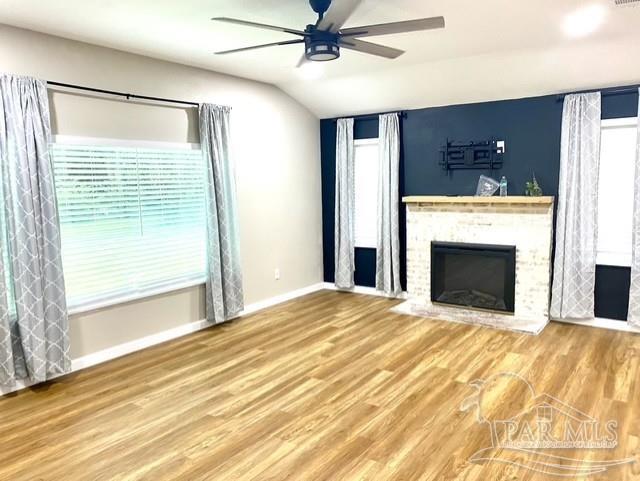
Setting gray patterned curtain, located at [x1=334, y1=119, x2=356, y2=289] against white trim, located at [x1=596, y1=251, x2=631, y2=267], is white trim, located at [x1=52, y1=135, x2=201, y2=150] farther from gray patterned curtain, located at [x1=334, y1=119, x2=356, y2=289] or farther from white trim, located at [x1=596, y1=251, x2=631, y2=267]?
white trim, located at [x1=596, y1=251, x2=631, y2=267]

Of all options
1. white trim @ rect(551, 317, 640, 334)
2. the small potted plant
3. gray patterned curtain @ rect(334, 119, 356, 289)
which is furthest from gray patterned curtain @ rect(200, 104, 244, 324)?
white trim @ rect(551, 317, 640, 334)

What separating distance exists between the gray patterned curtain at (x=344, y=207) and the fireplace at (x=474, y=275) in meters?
1.19

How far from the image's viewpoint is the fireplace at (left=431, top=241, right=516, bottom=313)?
5.04 metres

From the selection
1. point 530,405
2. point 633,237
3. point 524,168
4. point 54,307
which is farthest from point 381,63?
point 54,307

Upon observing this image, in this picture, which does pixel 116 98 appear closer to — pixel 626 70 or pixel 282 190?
pixel 282 190

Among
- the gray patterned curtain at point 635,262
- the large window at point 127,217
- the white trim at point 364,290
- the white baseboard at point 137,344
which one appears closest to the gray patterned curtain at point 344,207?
the white trim at point 364,290

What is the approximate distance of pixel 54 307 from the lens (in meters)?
3.52

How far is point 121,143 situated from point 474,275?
12.7 ft

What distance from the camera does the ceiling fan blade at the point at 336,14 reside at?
2.41 meters

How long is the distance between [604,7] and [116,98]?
3.74 metres

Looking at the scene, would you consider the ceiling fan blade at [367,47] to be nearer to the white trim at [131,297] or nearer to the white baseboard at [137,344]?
the white trim at [131,297]

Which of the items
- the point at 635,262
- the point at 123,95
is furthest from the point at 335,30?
the point at 635,262

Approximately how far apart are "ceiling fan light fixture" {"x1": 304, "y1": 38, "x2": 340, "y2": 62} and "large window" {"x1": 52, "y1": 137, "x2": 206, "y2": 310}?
6.64 feet

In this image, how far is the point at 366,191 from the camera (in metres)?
6.16
